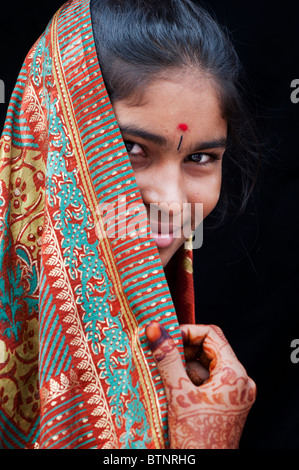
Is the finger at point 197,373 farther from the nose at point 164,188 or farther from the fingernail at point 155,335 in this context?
the nose at point 164,188

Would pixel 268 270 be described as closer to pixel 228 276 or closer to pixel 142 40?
pixel 228 276

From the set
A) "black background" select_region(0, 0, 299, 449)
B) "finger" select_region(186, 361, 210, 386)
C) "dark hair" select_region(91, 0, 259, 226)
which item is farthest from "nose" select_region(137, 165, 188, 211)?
"black background" select_region(0, 0, 299, 449)

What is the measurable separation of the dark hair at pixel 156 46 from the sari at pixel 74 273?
38mm

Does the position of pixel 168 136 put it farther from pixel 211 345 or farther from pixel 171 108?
pixel 211 345

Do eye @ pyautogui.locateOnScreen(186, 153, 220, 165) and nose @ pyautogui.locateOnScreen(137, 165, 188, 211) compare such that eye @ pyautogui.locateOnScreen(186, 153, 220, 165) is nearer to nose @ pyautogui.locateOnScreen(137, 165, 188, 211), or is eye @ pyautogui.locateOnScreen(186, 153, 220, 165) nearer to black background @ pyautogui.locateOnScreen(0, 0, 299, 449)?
nose @ pyautogui.locateOnScreen(137, 165, 188, 211)

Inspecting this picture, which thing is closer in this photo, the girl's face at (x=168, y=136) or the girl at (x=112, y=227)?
the girl at (x=112, y=227)

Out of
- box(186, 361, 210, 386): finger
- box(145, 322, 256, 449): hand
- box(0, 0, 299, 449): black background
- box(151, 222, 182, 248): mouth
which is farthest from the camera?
box(0, 0, 299, 449): black background

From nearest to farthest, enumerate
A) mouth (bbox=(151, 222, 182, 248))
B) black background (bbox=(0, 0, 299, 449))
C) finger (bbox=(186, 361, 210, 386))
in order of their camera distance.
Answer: finger (bbox=(186, 361, 210, 386)), mouth (bbox=(151, 222, 182, 248)), black background (bbox=(0, 0, 299, 449))

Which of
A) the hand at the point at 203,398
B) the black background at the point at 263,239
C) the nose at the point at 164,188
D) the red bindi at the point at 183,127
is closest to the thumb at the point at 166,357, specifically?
the hand at the point at 203,398

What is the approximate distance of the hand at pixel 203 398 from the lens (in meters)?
0.98

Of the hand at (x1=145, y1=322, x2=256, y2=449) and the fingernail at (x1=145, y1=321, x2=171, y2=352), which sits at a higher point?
the fingernail at (x1=145, y1=321, x2=171, y2=352)

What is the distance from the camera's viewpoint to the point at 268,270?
2.36 m

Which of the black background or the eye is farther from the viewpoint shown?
the black background

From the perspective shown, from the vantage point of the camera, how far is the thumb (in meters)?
1.01
